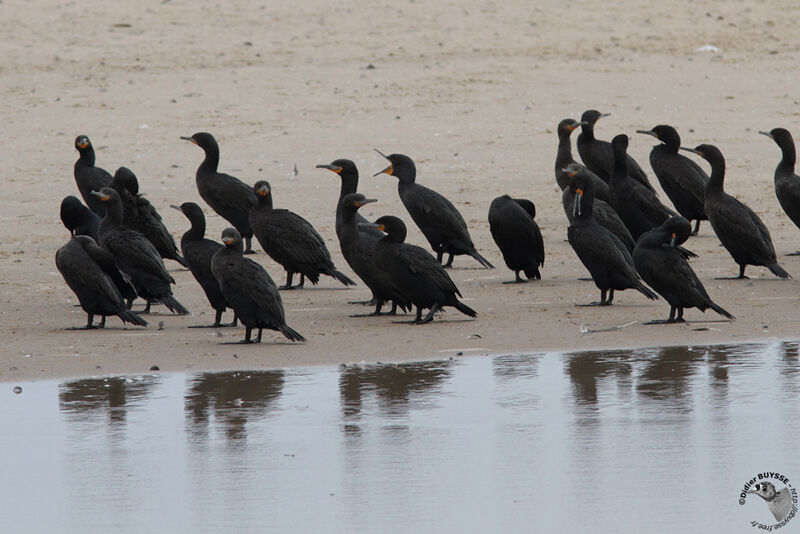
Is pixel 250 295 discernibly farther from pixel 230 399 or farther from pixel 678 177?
pixel 678 177

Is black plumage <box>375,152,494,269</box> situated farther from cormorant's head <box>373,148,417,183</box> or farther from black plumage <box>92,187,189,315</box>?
black plumage <box>92,187,189,315</box>

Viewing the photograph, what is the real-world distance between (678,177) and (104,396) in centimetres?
776

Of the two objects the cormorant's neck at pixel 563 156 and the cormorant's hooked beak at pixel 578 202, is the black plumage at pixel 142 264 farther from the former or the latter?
the cormorant's neck at pixel 563 156

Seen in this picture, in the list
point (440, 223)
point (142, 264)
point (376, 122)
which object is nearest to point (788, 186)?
point (440, 223)

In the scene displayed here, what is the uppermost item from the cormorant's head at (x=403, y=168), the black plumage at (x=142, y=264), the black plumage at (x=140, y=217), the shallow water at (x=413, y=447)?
the cormorant's head at (x=403, y=168)

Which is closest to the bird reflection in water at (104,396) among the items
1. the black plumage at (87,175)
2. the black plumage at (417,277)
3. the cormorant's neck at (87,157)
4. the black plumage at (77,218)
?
the black plumage at (417,277)

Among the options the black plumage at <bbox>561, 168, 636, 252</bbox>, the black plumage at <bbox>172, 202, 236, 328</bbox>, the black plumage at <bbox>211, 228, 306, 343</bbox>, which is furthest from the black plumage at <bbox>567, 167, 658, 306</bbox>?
the black plumage at <bbox>172, 202, 236, 328</bbox>

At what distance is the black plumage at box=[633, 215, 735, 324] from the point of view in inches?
395

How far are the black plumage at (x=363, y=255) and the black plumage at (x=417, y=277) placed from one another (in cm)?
13

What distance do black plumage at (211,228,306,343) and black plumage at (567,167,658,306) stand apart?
2.60 metres

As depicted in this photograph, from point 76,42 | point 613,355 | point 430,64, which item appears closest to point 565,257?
point 613,355

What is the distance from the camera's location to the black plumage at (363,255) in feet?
34.7

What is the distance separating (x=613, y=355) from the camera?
9.16 metres

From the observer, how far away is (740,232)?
38.7ft
